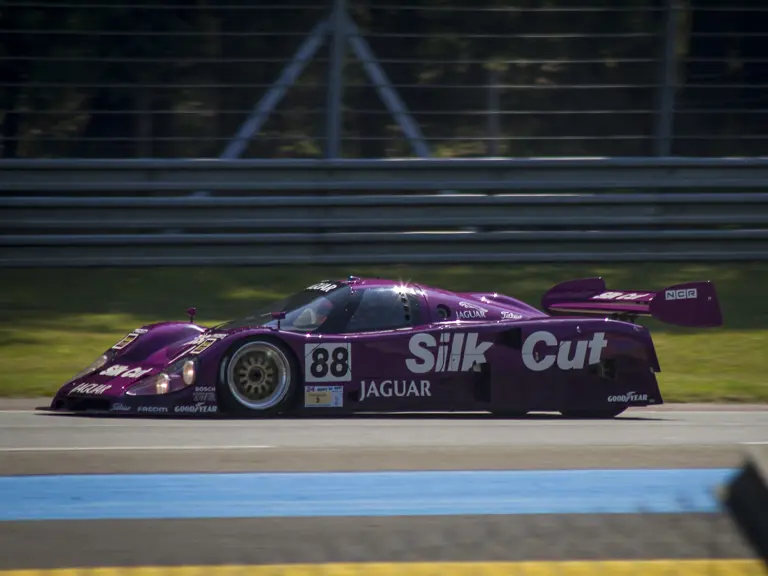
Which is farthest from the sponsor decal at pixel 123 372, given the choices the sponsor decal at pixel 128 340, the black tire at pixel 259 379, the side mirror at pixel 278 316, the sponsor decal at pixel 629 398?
the sponsor decal at pixel 629 398

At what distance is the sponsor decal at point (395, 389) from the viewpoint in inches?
314

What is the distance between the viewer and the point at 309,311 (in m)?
8.23

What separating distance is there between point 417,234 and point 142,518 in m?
8.37

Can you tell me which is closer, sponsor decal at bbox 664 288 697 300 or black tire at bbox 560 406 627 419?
black tire at bbox 560 406 627 419

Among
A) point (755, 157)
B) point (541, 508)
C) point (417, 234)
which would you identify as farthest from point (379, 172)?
point (541, 508)

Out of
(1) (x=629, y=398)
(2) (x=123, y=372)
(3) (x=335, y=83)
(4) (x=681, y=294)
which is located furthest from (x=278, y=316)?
(3) (x=335, y=83)

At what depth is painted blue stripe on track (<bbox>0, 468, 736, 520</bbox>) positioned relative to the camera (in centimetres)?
503

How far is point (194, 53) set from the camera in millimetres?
13148

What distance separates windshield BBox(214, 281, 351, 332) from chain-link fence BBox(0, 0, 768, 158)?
5.05 metres

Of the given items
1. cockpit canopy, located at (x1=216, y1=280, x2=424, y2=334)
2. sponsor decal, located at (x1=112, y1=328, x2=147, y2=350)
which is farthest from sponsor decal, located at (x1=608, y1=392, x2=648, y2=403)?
sponsor decal, located at (x1=112, y1=328, x2=147, y2=350)

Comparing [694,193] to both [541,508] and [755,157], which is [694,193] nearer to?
[755,157]

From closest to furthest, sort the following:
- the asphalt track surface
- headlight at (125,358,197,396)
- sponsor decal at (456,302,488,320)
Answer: the asphalt track surface < headlight at (125,358,197,396) < sponsor decal at (456,302,488,320)

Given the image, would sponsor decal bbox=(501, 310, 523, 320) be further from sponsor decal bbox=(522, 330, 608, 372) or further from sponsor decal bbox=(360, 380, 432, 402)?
sponsor decal bbox=(360, 380, 432, 402)

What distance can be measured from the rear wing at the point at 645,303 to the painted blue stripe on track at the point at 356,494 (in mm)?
2673
